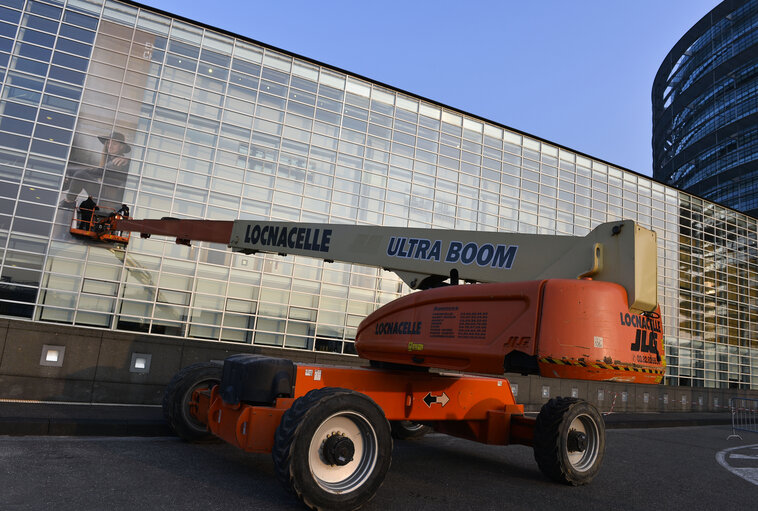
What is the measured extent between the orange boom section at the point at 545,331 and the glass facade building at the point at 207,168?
9.48m

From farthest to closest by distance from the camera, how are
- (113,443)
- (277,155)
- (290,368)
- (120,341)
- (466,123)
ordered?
1. (466,123)
2. (277,155)
3. (120,341)
4. (113,443)
5. (290,368)

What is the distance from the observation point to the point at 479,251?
5.61m

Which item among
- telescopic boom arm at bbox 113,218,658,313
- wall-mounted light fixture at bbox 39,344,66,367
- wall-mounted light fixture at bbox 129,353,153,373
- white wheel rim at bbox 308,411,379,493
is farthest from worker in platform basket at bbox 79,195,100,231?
white wheel rim at bbox 308,411,379,493

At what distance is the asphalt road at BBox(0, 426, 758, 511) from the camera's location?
4.33 m

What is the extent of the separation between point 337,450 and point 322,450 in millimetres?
164

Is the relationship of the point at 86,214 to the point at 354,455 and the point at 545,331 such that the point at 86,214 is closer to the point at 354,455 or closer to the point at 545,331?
the point at 354,455

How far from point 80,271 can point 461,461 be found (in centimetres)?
1041

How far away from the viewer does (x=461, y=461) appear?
707 cm

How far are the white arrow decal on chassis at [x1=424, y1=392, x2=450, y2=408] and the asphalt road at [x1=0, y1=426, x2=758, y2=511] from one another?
0.89 meters

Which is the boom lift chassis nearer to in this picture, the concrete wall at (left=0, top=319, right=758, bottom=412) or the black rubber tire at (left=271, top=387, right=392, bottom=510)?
the black rubber tire at (left=271, top=387, right=392, bottom=510)

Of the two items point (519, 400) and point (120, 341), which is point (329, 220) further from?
point (519, 400)

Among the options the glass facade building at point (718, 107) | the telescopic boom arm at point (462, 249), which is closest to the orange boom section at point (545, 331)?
the telescopic boom arm at point (462, 249)

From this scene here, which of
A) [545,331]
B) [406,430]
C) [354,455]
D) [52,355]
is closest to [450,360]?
[545,331]

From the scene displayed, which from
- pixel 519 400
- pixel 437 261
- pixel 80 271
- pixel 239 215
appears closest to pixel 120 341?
pixel 80 271
